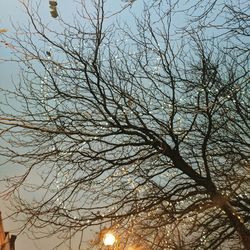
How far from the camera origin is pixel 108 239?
289 inches

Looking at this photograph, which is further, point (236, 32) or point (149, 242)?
point (149, 242)

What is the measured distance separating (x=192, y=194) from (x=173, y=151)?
2.67 ft

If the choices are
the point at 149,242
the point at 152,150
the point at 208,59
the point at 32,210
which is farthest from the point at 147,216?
the point at 208,59

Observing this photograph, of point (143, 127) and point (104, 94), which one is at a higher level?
point (104, 94)

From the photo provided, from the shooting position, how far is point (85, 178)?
721cm

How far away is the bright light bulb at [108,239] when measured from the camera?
7.26 m

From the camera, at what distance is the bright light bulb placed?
7257mm

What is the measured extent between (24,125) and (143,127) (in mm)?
1876

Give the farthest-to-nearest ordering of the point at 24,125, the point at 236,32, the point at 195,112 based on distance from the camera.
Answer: the point at 195,112, the point at 24,125, the point at 236,32

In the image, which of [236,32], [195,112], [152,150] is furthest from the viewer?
[152,150]

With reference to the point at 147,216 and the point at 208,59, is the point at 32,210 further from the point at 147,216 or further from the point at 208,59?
the point at 208,59

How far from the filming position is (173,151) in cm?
696

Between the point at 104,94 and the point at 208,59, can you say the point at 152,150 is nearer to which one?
the point at 104,94

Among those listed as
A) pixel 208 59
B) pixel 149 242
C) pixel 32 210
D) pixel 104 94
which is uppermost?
pixel 208 59
